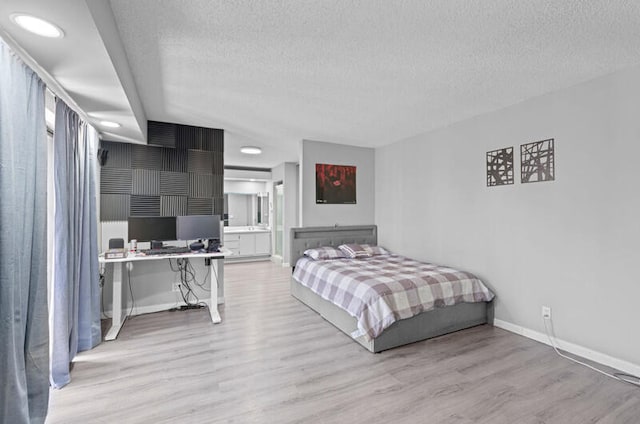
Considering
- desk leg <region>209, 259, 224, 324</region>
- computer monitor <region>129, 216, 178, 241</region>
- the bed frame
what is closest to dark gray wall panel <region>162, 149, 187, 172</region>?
A: computer monitor <region>129, 216, 178, 241</region>

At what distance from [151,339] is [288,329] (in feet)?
4.73

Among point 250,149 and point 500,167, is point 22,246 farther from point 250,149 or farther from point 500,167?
point 500,167

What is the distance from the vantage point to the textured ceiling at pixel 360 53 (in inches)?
68.3

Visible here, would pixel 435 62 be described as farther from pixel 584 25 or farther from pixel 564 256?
pixel 564 256

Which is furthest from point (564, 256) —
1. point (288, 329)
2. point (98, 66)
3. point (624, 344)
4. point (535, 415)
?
point (98, 66)

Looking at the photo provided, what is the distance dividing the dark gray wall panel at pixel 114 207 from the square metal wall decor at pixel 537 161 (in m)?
4.77

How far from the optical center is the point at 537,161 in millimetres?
3035

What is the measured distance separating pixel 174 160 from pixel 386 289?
10.7 feet

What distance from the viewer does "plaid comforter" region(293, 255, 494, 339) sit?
109 inches

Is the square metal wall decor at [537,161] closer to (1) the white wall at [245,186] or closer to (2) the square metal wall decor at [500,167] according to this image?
(2) the square metal wall decor at [500,167]

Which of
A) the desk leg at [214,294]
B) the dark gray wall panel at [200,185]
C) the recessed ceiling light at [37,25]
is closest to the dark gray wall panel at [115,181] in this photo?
the dark gray wall panel at [200,185]

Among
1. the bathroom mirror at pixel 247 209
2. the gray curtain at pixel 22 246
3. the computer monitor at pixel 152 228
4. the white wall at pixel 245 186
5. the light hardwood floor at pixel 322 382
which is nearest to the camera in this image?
the gray curtain at pixel 22 246

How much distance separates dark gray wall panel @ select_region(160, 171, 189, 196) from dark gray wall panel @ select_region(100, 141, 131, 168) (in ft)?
1.45

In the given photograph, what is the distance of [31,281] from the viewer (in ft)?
5.78
